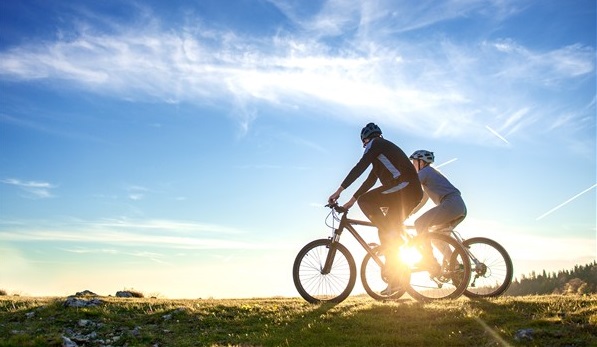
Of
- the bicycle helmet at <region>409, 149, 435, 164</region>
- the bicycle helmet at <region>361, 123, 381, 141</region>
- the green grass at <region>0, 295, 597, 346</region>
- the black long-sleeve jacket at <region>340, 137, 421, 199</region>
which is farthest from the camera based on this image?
the bicycle helmet at <region>409, 149, 435, 164</region>

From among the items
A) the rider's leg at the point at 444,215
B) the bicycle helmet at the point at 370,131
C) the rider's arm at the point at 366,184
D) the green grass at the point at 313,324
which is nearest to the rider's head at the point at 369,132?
the bicycle helmet at the point at 370,131

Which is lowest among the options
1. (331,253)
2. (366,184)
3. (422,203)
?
(331,253)

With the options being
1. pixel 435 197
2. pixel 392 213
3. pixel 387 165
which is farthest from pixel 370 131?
pixel 435 197

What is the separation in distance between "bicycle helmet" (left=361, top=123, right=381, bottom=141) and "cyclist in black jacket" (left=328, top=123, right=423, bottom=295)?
0.14 metres

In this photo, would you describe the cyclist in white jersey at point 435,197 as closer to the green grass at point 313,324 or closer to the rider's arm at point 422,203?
the rider's arm at point 422,203

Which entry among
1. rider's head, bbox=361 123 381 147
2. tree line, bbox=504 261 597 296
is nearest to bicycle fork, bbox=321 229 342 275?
rider's head, bbox=361 123 381 147

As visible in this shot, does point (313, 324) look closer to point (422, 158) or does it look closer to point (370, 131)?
point (370, 131)

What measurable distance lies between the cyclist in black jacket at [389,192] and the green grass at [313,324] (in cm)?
155

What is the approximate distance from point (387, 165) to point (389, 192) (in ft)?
2.27

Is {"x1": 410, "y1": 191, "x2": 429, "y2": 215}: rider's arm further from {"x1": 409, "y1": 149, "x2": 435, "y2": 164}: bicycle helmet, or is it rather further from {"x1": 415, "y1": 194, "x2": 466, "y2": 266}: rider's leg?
{"x1": 409, "y1": 149, "x2": 435, "y2": 164}: bicycle helmet

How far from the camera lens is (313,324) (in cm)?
1113

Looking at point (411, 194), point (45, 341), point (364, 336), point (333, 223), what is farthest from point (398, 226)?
point (45, 341)

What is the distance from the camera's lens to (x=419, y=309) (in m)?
11.7

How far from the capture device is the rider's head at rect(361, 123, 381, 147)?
1322 centimetres
